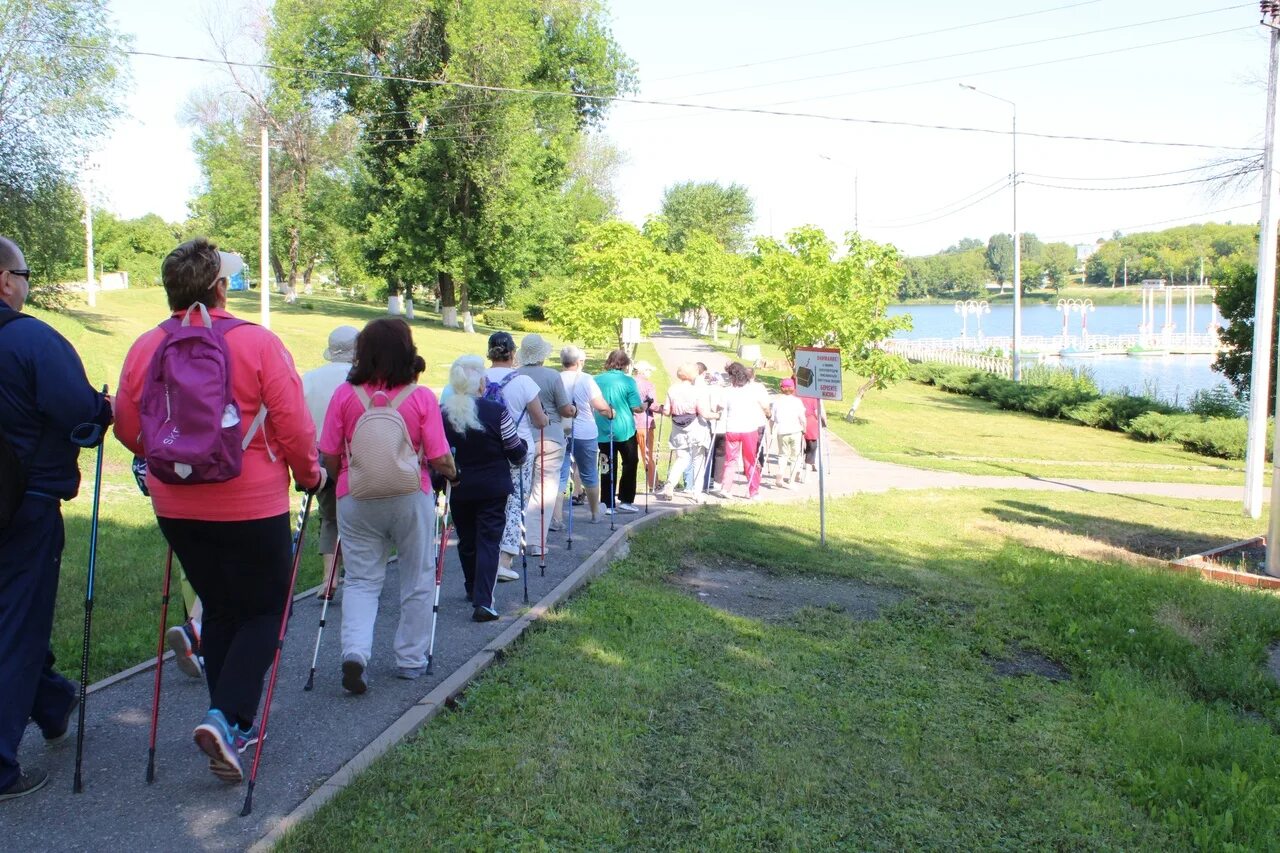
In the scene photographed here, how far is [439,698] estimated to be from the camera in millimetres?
5543

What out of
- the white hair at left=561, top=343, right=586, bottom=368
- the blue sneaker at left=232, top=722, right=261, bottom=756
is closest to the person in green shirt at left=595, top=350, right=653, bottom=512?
the white hair at left=561, top=343, right=586, bottom=368

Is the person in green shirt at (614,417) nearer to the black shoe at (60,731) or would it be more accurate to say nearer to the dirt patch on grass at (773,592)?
the dirt patch on grass at (773,592)

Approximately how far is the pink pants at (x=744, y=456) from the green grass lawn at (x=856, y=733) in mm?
5369

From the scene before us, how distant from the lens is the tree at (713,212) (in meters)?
95.4

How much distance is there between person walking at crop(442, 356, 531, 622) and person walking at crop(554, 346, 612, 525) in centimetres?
321

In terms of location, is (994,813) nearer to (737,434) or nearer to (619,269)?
(737,434)

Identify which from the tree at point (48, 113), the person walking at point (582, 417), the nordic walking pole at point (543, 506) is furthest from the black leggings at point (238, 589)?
the tree at point (48, 113)

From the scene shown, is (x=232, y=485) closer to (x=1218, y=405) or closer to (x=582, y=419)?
(x=582, y=419)

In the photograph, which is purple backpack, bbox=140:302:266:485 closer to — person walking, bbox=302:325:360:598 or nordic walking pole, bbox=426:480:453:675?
nordic walking pole, bbox=426:480:453:675

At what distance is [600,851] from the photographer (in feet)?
13.7

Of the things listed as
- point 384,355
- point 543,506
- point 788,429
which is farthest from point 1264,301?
point 384,355

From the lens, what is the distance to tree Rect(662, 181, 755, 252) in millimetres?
95438

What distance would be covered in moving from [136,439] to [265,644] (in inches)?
38.5

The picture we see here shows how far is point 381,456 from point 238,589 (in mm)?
1150
